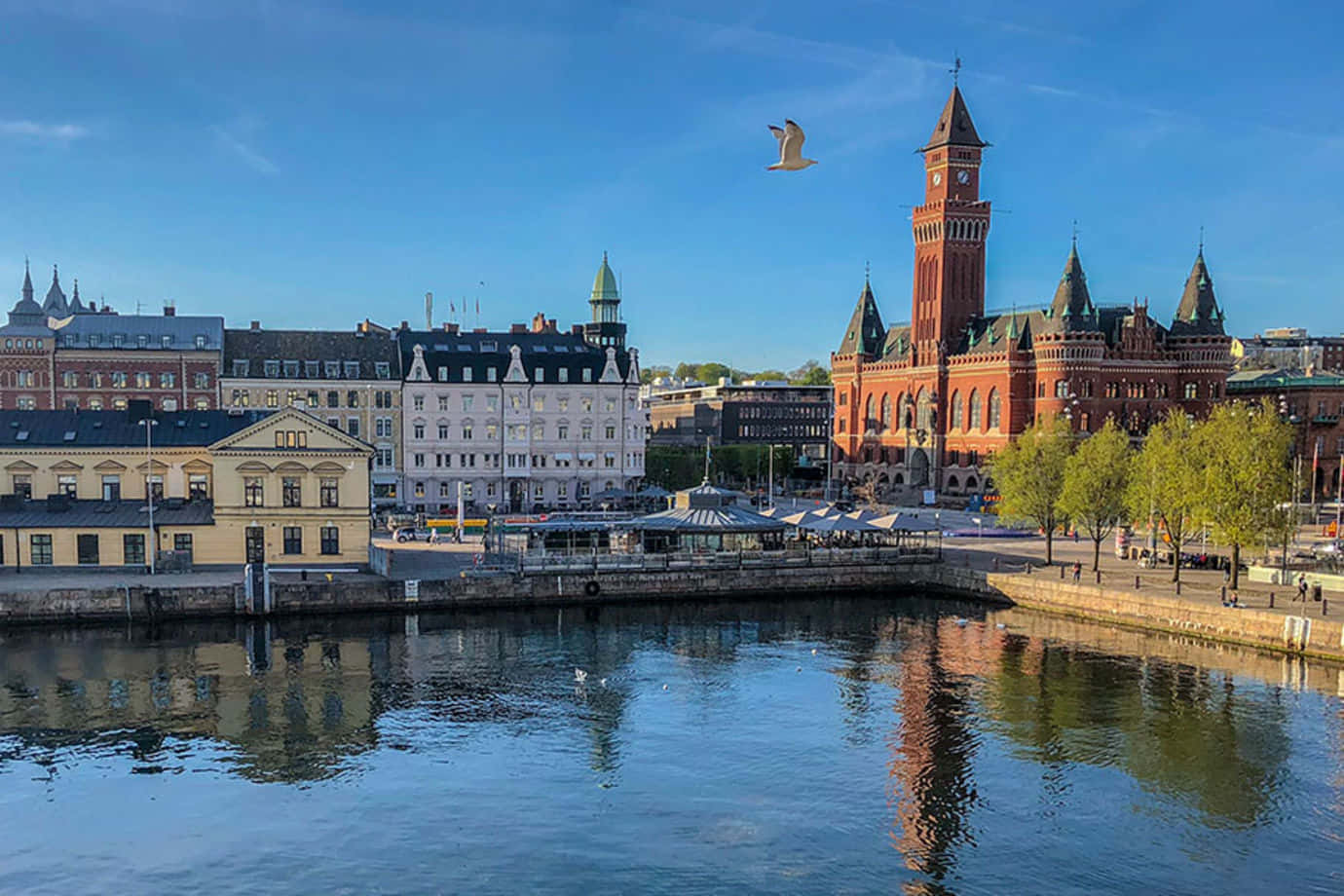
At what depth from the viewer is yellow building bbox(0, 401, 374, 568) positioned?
197ft

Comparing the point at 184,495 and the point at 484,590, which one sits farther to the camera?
the point at 184,495

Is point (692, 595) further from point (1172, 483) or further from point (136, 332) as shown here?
point (136, 332)

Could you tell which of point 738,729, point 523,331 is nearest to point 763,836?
point 738,729

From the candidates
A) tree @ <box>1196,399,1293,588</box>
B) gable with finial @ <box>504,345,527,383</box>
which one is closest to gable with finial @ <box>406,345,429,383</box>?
gable with finial @ <box>504,345,527,383</box>

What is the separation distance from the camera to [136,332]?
97.5 meters

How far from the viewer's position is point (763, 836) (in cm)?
2838

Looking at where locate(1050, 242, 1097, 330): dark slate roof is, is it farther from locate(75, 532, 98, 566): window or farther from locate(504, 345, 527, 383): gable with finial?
locate(75, 532, 98, 566): window

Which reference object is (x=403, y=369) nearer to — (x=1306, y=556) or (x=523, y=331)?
(x=523, y=331)

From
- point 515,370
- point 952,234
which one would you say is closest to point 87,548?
point 515,370

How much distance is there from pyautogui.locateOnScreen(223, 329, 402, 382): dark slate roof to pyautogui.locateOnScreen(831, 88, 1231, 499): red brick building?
63629 millimetres

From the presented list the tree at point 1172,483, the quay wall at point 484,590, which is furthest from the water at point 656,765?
the tree at point 1172,483

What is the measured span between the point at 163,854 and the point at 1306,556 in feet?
224

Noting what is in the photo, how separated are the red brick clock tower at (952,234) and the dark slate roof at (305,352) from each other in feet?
219

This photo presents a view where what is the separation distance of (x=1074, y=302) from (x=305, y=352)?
78.6m
